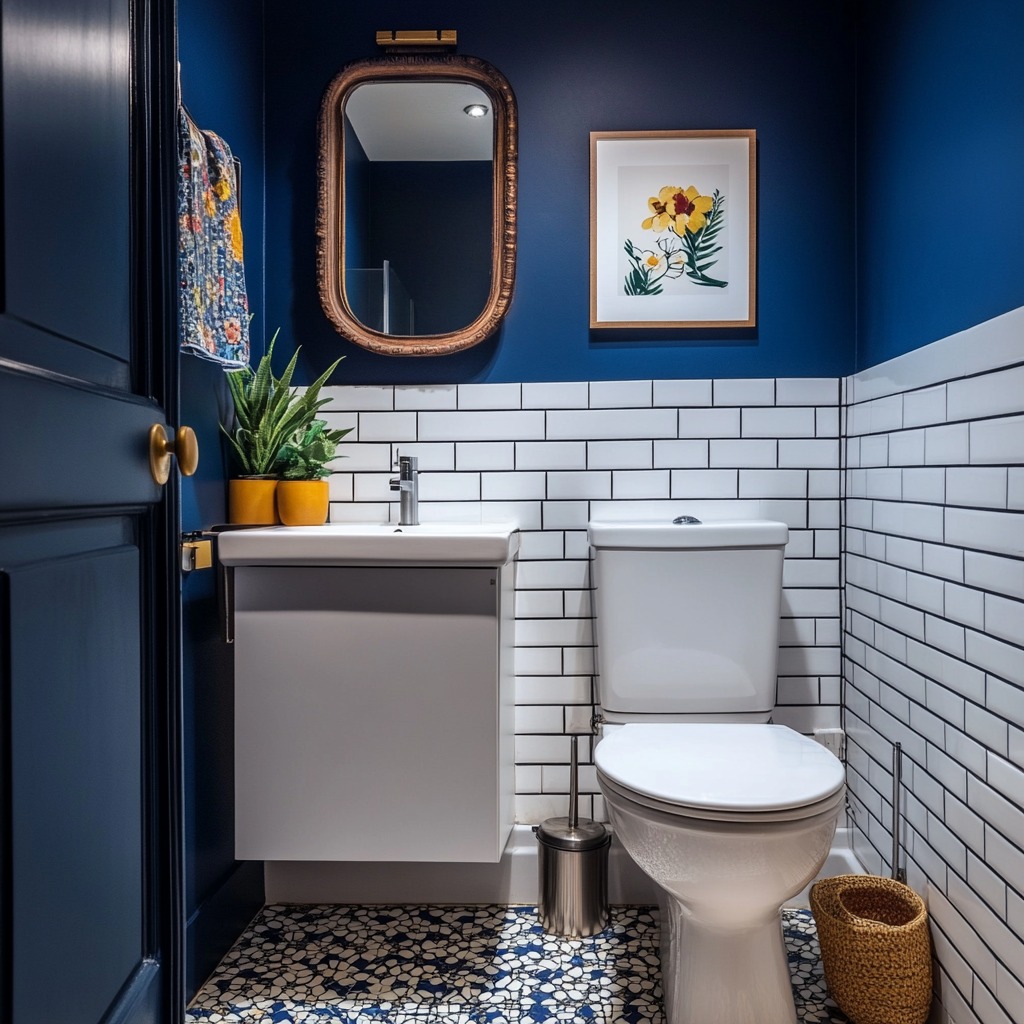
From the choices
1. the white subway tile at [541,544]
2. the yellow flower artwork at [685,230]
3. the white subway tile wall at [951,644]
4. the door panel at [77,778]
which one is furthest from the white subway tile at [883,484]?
the door panel at [77,778]

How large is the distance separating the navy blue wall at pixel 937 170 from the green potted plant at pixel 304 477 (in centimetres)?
123

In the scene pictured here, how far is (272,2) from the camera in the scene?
6.66 ft

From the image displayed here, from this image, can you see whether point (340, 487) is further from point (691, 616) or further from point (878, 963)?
point (878, 963)

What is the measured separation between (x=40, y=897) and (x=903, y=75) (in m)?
1.95

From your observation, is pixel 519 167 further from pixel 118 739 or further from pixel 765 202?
pixel 118 739

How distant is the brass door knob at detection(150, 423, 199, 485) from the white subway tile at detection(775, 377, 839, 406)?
142cm

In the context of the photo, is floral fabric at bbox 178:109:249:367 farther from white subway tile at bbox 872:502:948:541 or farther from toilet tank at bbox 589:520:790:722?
white subway tile at bbox 872:502:948:541

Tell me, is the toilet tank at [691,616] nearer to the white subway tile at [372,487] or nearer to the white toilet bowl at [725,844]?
the white toilet bowl at [725,844]

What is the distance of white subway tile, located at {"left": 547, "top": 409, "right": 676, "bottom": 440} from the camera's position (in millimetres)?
1999

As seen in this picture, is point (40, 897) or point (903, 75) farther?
point (903, 75)

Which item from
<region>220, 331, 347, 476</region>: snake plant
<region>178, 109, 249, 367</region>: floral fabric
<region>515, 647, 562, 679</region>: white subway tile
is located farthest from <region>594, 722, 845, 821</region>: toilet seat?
<region>178, 109, 249, 367</region>: floral fabric

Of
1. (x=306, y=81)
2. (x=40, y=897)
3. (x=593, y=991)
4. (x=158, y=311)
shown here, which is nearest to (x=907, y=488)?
(x=593, y=991)

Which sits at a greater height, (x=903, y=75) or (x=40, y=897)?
(x=903, y=75)

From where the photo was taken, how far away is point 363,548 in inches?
61.4
